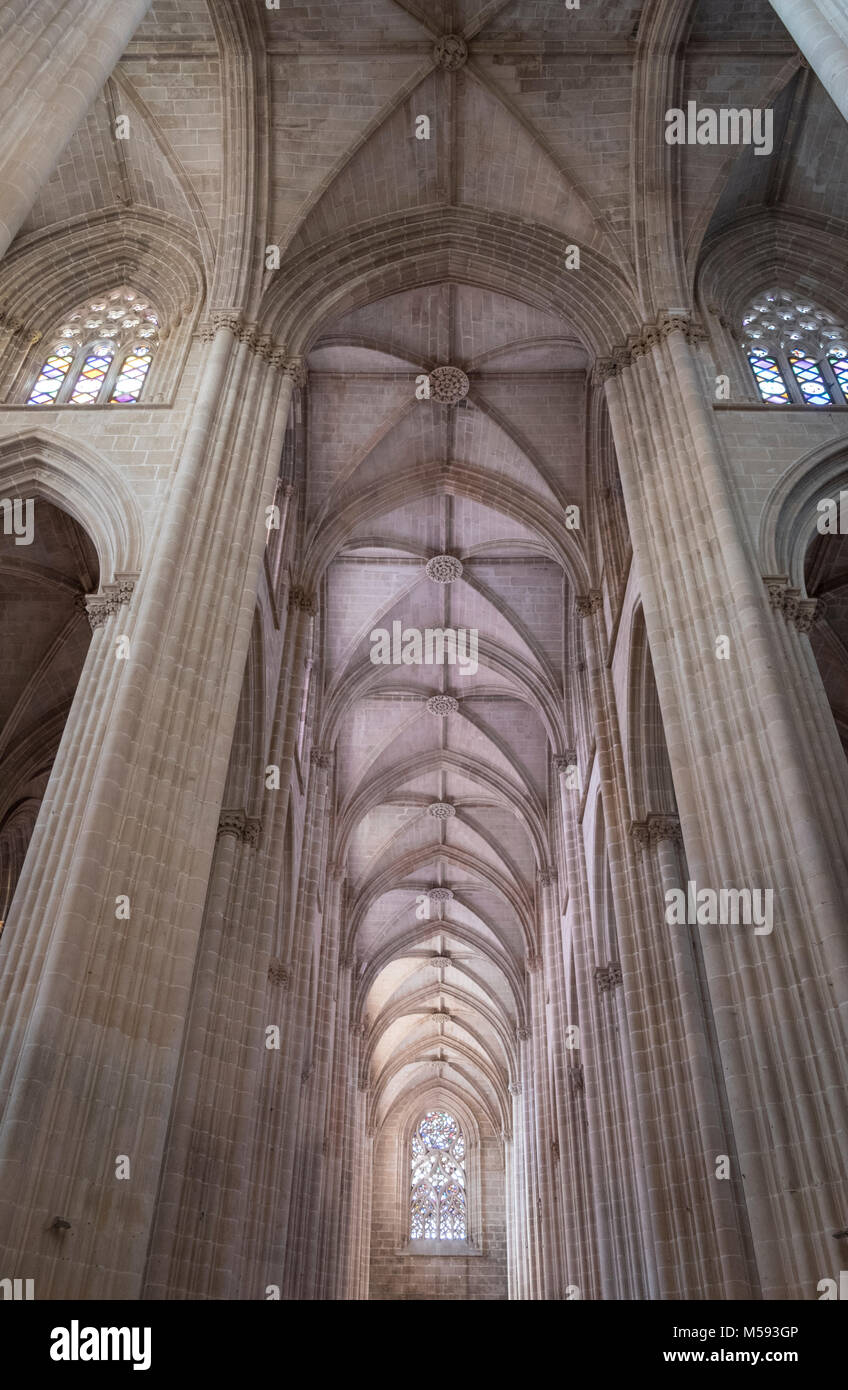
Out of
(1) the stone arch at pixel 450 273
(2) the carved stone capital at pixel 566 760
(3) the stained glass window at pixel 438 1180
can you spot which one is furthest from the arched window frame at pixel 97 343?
(3) the stained glass window at pixel 438 1180

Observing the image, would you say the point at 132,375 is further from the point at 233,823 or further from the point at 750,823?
the point at 750,823

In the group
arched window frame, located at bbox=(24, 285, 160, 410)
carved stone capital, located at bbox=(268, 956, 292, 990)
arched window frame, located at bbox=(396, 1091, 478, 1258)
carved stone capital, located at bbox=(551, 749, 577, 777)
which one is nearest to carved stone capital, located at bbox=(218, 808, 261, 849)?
carved stone capital, located at bbox=(268, 956, 292, 990)

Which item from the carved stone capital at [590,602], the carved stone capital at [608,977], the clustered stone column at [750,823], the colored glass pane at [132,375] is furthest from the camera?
the carved stone capital at [590,602]

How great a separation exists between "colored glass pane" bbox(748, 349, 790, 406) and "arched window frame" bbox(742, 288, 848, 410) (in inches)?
1.3

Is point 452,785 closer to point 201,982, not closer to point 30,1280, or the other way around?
point 201,982

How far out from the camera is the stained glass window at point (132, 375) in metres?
14.9

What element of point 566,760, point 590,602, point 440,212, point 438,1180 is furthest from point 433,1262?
point 440,212

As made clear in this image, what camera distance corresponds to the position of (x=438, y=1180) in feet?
132

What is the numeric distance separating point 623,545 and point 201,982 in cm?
959

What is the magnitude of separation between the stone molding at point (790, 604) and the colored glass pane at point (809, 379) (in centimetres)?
403

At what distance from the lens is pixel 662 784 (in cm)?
1555

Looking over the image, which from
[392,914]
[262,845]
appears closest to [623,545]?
[262,845]

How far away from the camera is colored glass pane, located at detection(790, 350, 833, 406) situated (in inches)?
585

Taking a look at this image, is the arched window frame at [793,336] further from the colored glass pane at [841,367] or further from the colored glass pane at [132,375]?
the colored glass pane at [132,375]
